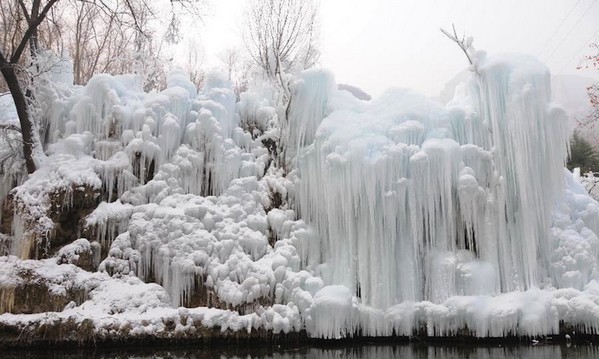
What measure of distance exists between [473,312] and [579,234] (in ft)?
9.15

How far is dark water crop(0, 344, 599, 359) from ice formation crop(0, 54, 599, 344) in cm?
33

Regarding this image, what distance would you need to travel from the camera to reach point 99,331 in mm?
6938

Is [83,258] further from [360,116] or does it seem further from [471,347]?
[471,347]

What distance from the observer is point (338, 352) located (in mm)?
6781

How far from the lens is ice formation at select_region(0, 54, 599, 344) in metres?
7.24

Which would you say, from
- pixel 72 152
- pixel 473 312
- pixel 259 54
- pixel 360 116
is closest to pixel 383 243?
pixel 473 312

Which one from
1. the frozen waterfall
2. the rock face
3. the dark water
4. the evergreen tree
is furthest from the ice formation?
the evergreen tree

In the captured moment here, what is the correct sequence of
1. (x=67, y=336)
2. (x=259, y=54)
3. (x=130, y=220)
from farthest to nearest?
(x=259, y=54) → (x=130, y=220) → (x=67, y=336)

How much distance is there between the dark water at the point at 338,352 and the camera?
6.32m

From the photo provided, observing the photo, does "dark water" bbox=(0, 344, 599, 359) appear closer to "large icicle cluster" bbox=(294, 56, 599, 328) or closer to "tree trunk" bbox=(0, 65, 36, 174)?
"large icicle cluster" bbox=(294, 56, 599, 328)

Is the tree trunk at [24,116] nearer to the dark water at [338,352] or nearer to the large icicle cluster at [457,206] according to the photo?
the dark water at [338,352]

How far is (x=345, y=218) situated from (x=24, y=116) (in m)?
5.91

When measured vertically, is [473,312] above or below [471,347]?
above

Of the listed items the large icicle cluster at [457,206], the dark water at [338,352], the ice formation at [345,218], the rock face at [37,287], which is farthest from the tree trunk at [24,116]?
the large icicle cluster at [457,206]
